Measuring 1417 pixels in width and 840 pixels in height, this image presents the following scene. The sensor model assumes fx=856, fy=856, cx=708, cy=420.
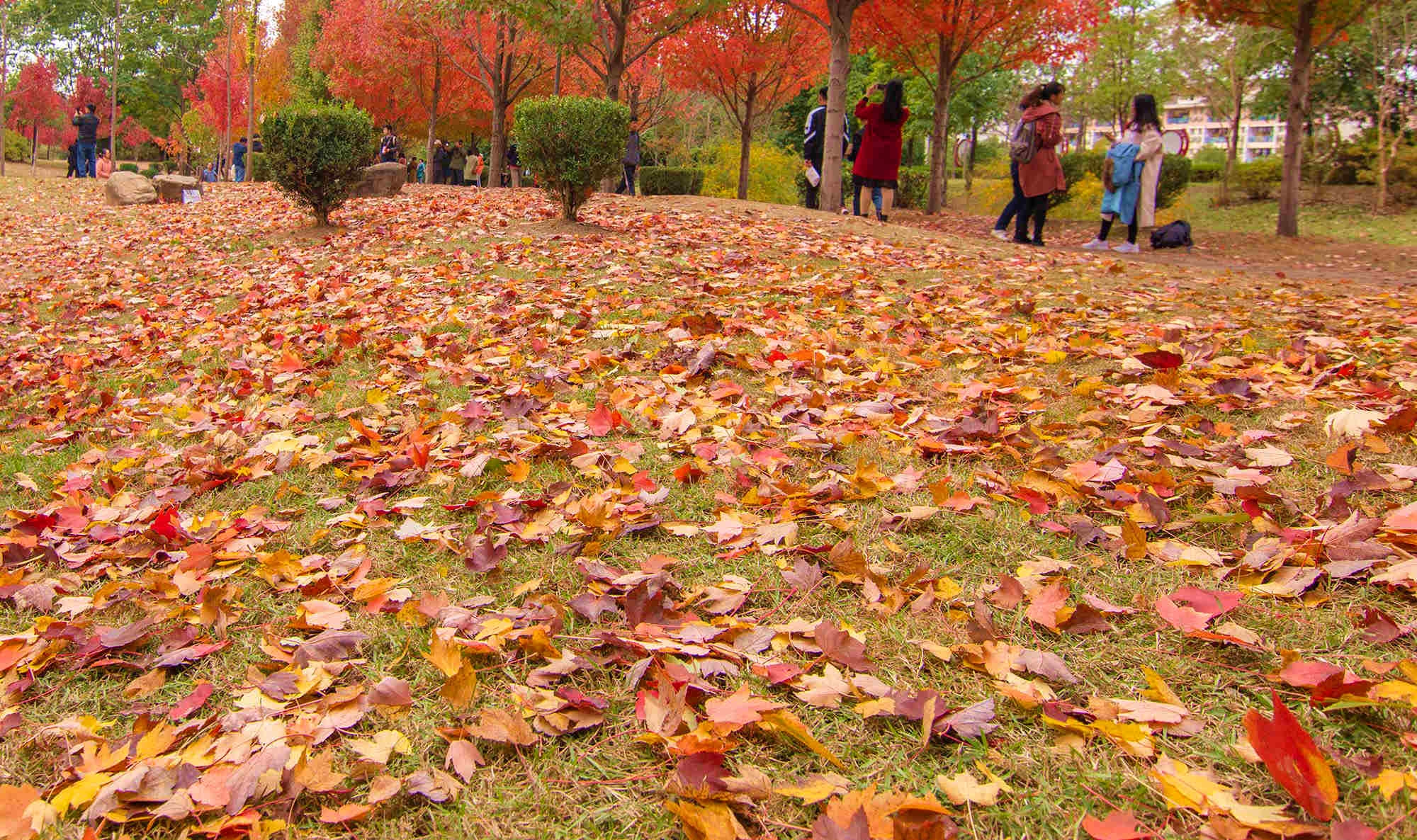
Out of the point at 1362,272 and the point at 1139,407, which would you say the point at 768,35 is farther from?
the point at 1139,407

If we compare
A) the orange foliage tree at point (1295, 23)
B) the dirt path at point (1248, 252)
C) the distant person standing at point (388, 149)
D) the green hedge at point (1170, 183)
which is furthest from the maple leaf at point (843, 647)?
the distant person standing at point (388, 149)

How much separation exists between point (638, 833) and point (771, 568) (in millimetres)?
893

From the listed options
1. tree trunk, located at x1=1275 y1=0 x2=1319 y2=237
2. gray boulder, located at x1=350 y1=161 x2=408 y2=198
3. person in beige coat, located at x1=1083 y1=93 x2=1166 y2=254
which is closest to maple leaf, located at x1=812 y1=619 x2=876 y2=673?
person in beige coat, located at x1=1083 y1=93 x2=1166 y2=254

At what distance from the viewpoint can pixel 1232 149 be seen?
25047 millimetres

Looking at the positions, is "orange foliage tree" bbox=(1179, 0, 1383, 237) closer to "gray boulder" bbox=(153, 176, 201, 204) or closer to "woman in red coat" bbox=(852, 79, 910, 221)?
"woman in red coat" bbox=(852, 79, 910, 221)

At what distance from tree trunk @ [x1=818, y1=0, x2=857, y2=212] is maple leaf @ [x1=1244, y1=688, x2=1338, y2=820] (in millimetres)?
9315

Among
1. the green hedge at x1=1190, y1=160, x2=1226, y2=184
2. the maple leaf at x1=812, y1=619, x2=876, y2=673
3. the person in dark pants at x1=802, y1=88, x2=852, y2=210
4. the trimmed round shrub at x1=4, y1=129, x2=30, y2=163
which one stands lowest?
the maple leaf at x1=812, y1=619, x2=876, y2=673

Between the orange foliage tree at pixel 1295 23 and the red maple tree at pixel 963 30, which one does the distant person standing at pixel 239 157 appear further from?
the orange foliage tree at pixel 1295 23

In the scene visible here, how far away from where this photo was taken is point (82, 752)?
1647 mm

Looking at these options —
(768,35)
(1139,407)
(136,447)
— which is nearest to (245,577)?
(136,447)

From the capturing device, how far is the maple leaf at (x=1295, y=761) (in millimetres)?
1277

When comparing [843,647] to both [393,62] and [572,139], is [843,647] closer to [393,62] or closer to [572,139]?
[572,139]

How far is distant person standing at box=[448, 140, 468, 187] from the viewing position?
2495cm

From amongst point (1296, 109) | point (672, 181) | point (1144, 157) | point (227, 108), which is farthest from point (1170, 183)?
point (227, 108)
